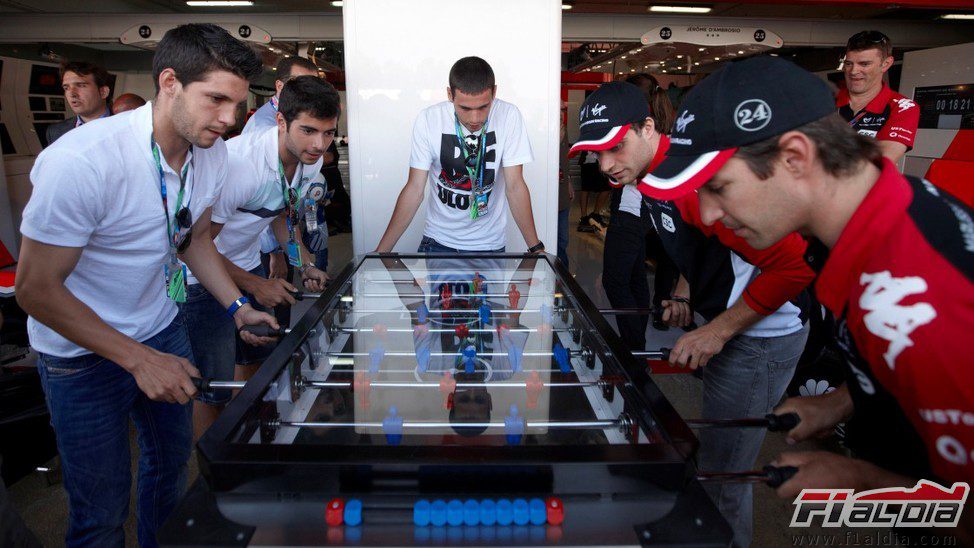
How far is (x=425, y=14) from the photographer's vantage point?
9.80 ft

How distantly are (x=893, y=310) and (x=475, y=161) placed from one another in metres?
2.02

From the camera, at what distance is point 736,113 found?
0.93 metres

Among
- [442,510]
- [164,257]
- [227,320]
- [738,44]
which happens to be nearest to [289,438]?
[442,510]

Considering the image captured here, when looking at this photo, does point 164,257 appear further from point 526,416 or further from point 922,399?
point 922,399

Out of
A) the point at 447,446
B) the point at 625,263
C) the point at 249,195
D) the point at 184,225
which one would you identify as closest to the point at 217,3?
the point at 625,263

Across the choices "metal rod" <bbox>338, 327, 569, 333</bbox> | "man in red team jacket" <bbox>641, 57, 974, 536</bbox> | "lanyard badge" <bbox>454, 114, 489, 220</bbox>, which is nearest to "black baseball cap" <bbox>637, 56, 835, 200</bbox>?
"man in red team jacket" <bbox>641, 57, 974, 536</bbox>

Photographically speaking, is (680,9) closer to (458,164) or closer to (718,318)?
(458,164)

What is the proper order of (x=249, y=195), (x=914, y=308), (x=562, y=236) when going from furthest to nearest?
(x=562, y=236)
(x=249, y=195)
(x=914, y=308)

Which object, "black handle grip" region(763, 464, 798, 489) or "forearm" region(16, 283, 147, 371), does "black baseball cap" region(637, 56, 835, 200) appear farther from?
"forearm" region(16, 283, 147, 371)

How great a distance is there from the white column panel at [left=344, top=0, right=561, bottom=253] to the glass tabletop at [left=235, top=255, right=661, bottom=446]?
1055 mm

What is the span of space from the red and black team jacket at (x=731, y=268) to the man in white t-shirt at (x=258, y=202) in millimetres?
1171

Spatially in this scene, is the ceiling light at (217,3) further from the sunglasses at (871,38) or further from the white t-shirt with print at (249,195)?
the sunglasses at (871,38)

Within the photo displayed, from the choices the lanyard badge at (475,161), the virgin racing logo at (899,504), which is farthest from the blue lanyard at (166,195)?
the virgin racing logo at (899,504)

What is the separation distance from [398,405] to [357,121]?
212 centimetres
